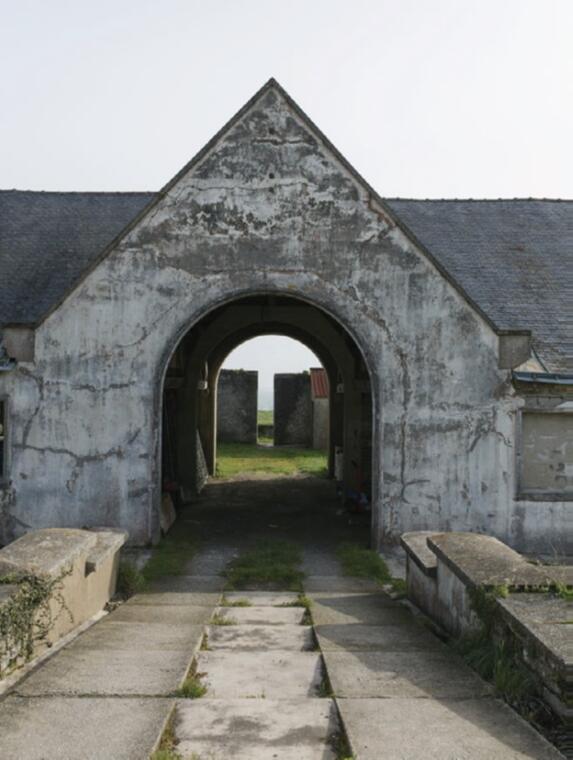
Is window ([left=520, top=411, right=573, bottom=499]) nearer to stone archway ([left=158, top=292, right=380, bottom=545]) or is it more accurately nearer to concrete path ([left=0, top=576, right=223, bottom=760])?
stone archway ([left=158, top=292, right=380, bottom=545])

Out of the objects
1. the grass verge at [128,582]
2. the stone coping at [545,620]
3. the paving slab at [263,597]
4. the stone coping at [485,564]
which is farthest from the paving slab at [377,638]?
the grass verge at [128,582]

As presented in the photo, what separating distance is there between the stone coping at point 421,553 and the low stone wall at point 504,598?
10 mm

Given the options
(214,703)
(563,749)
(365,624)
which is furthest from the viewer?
(365,624)

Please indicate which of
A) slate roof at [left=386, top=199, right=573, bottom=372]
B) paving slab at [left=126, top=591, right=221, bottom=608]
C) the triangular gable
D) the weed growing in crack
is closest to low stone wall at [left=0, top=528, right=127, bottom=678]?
paving slab at [left=126, top=591, right=221, bottom=608]

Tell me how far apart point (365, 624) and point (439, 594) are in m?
0.78

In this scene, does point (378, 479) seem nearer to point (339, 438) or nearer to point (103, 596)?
point (103, 596)

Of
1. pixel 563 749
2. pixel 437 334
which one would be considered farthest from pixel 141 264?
pixel 563 749

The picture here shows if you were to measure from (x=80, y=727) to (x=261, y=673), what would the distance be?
179cm

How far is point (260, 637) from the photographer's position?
743 centimetres

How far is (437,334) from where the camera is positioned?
11.6 metres

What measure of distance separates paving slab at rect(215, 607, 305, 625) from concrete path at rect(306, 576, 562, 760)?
0.32m

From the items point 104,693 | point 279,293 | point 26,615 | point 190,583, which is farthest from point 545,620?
point 279,293

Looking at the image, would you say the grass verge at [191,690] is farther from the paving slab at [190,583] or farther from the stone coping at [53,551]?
the paving slab at [190,583]

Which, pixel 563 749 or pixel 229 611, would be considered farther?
pixel 229 611
